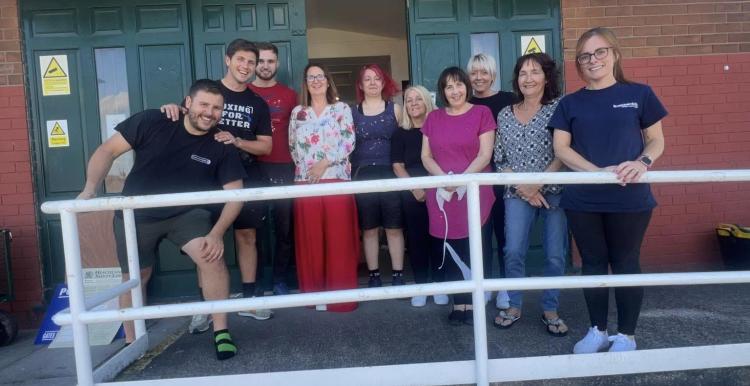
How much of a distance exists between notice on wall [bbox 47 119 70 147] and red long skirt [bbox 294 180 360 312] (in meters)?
2.35

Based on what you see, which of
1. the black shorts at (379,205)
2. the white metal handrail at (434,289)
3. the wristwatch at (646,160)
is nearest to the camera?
the white metal handrail at (434,289)

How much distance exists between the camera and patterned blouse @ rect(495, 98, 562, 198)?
380 cm

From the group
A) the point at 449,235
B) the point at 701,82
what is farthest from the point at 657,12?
the point at 449,235

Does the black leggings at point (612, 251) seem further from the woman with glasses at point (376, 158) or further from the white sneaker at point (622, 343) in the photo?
the woman with glasses at point (376, 158)

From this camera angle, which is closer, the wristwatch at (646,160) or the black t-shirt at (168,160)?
the wristwatch at (646,160)

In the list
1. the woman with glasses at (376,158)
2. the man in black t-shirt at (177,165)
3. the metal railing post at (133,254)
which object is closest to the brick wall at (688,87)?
the woman with glasses at (376,158)

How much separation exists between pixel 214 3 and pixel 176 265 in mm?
2372

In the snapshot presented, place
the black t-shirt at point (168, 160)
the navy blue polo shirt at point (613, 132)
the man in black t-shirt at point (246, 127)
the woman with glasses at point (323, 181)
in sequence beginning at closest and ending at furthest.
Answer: the navy blue polo shirt at point (613, 132)
the black t-shirt at point (168, 160)
the man in black t-shirt at point (246, 127)
the woman with glasses at point (323, 181)

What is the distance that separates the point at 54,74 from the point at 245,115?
2.13 metres

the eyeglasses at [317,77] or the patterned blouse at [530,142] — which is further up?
the eyeglasses at [317,77]

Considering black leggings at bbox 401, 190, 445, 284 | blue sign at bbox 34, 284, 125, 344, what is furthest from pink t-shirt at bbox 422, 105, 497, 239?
blue sign at bbox 34, 284, 125, 344

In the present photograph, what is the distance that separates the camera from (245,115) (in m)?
4.36

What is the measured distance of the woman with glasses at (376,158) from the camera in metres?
4.52

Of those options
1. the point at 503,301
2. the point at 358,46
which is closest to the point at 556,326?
the point at 503,301
